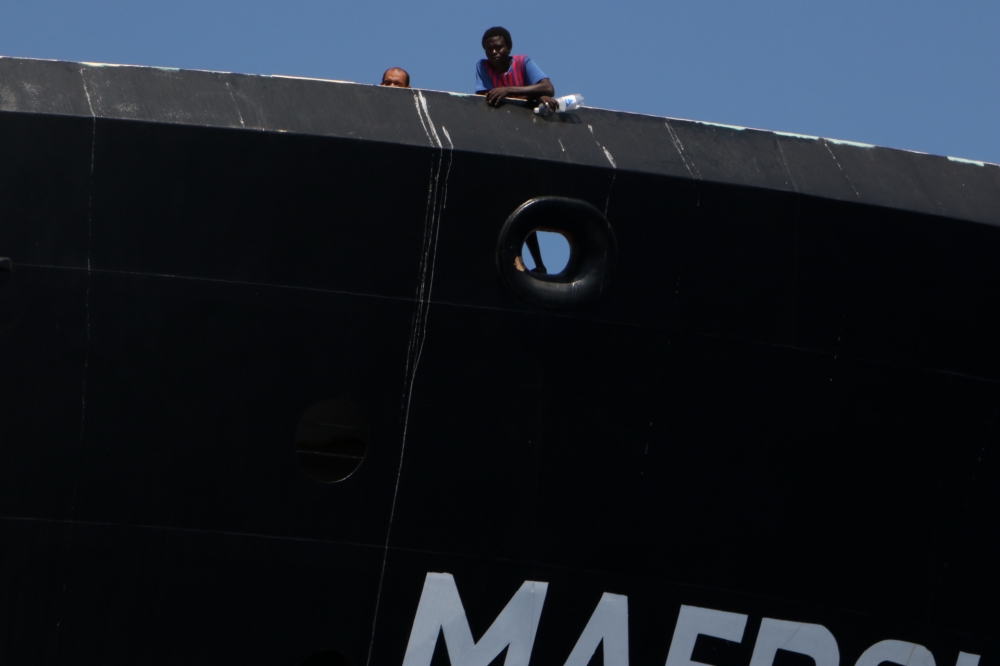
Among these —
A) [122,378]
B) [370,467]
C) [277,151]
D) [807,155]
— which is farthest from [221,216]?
[807,155]

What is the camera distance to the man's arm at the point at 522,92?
298 inches

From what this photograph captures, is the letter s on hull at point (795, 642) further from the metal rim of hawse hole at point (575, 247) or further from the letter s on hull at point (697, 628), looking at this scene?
the metal rim of hawse hole at point (575, 247)

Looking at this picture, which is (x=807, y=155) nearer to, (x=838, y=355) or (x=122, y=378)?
(x=838, y=355)

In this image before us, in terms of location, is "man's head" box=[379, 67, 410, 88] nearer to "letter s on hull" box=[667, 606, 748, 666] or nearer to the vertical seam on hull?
the vertical seam on hull

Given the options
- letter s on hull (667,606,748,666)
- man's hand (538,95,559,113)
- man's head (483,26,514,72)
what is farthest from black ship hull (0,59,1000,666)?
man's head (483,26,514,72)

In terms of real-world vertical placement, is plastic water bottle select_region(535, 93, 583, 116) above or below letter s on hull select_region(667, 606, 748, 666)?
above

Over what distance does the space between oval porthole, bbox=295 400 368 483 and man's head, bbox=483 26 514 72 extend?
2.42 metres

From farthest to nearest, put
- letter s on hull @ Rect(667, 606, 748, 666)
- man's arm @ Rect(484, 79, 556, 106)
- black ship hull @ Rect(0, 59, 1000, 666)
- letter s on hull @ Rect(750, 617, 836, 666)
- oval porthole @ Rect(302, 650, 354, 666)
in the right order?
man's arm @ Rect(484, 79, 556, 106), letter s on hull @ Rect(750, 617, 836, 666), letter s on hull @ Rect(667, 606, 748, 666), oval porthole @ Rect(302, 650, 354, 666), black ship hull @ Rect(0, 59, 1000, 666)

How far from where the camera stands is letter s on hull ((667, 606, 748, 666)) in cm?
736

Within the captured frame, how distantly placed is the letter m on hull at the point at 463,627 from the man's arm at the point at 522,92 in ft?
9.07

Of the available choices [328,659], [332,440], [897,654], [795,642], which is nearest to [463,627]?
[328,659]

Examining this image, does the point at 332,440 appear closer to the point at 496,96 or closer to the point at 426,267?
the point at 426,267

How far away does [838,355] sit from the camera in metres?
7.62

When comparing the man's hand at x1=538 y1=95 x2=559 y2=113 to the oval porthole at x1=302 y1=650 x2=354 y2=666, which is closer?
the oval porthole at x1=302 y1=650 x2=354 y2=666
